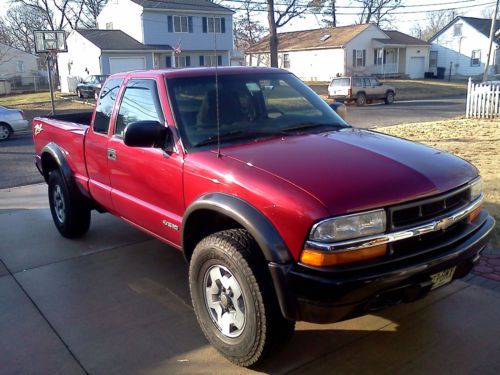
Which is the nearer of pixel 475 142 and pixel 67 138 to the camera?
pixel 67 138

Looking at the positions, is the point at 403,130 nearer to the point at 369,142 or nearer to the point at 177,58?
the point at 369,142

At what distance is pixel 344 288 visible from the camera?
106 inches

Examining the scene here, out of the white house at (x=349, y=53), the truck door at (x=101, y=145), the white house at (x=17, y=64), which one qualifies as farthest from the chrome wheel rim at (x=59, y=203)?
the white house at (x=17, y=64)

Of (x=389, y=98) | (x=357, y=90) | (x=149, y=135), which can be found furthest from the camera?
(x=389, y=98)

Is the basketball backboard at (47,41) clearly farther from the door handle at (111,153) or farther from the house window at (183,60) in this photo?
the house window at (183,60)

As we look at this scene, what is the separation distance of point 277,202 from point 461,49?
192 ft

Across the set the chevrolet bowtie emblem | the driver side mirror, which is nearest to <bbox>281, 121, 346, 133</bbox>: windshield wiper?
the driver side mirror

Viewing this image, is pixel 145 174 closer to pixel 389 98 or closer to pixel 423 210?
pixel 423 210

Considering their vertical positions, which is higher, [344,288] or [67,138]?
[67,138]

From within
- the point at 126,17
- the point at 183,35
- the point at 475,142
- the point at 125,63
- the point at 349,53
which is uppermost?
the point at 126,17

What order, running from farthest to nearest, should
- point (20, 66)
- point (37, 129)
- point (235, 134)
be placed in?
point (20, 66) < point (37, 129) < point (235, 134)

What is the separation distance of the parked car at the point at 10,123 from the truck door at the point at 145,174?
13654 mm

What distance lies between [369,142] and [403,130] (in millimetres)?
11306

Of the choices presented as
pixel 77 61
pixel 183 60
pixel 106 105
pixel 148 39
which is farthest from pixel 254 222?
pixel 77 61
